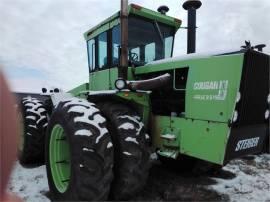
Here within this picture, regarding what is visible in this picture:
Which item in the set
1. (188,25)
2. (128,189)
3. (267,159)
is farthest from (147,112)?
(267,159)

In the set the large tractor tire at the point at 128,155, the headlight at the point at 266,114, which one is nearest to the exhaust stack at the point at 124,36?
the large tractor tire at the point at 128,155

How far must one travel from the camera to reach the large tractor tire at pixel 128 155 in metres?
3.82

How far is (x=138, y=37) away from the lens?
5.20 metres

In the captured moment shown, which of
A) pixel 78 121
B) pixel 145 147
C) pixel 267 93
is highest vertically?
pixel 267 93

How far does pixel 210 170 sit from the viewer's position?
5.62 meters

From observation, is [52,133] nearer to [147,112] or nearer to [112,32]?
[147,112]

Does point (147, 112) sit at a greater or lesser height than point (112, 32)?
lesser

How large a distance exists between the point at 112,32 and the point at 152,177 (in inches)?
92.0

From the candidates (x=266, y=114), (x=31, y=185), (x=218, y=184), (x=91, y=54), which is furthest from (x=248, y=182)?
(x=91, y=54)

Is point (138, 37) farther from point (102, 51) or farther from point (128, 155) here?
point (128, 155)

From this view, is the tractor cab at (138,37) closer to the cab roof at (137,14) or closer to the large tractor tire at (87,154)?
the cab roof at (137,14)

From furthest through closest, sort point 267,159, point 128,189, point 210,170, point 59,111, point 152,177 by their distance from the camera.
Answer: point 267,159
point 210,170
point 152,177
point 59,111
point 128,189

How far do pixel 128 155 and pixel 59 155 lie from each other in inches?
42.7

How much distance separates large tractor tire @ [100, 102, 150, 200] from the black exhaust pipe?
2026mm
